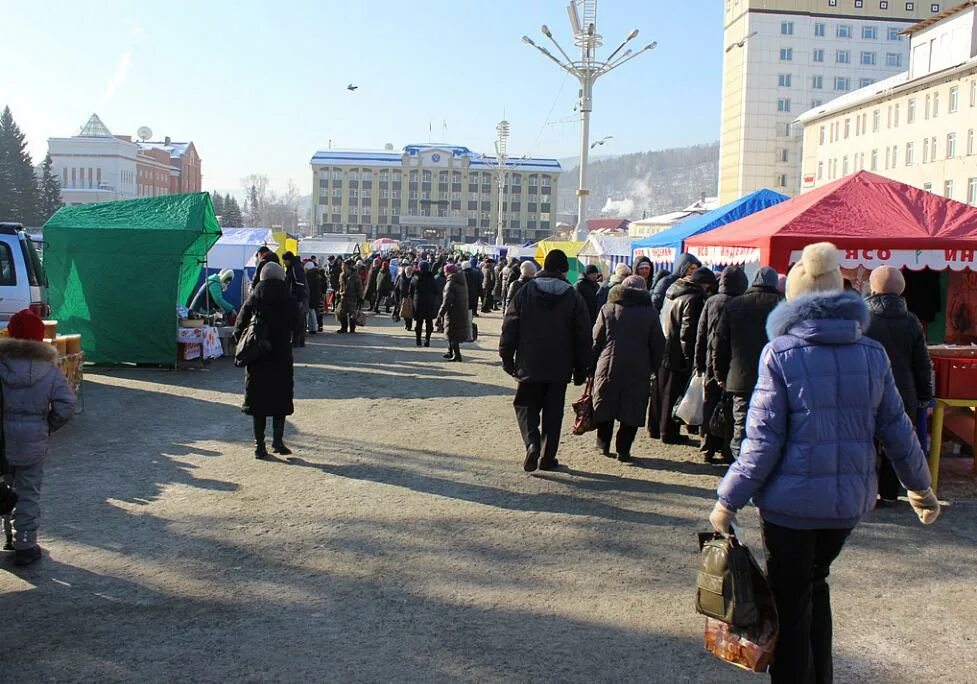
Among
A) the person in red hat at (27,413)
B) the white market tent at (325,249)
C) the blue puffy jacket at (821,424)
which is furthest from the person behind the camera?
the white market tent at (325,249)

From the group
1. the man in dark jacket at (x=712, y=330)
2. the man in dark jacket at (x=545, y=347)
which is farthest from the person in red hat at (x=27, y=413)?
the man in dark jacket at (x=712, y=330)

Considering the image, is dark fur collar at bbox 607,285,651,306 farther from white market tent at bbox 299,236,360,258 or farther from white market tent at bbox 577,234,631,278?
white market tent at bbox 299,236,360,258

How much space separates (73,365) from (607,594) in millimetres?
7213

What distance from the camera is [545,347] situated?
748cm

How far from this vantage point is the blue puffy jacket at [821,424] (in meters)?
3.22

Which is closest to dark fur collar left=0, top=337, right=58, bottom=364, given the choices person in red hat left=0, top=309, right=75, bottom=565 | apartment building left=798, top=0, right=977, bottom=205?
person in red hat left=0, top=309, right=75, bottom=565

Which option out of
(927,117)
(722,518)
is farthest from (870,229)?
(927,117)

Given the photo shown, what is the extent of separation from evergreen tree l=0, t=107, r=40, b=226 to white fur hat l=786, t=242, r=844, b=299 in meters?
78.4

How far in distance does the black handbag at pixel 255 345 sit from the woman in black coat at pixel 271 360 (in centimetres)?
3

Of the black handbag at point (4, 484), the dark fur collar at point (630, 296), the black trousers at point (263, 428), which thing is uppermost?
the dark fur collar at point (630, 296)

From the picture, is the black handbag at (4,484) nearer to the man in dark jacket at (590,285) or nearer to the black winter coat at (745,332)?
the black winter coat at (745,332)

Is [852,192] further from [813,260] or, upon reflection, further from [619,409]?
[813,260]

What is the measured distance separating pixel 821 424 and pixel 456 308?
12479 millimetres

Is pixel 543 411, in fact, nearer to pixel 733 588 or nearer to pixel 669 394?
pixel 669 394
